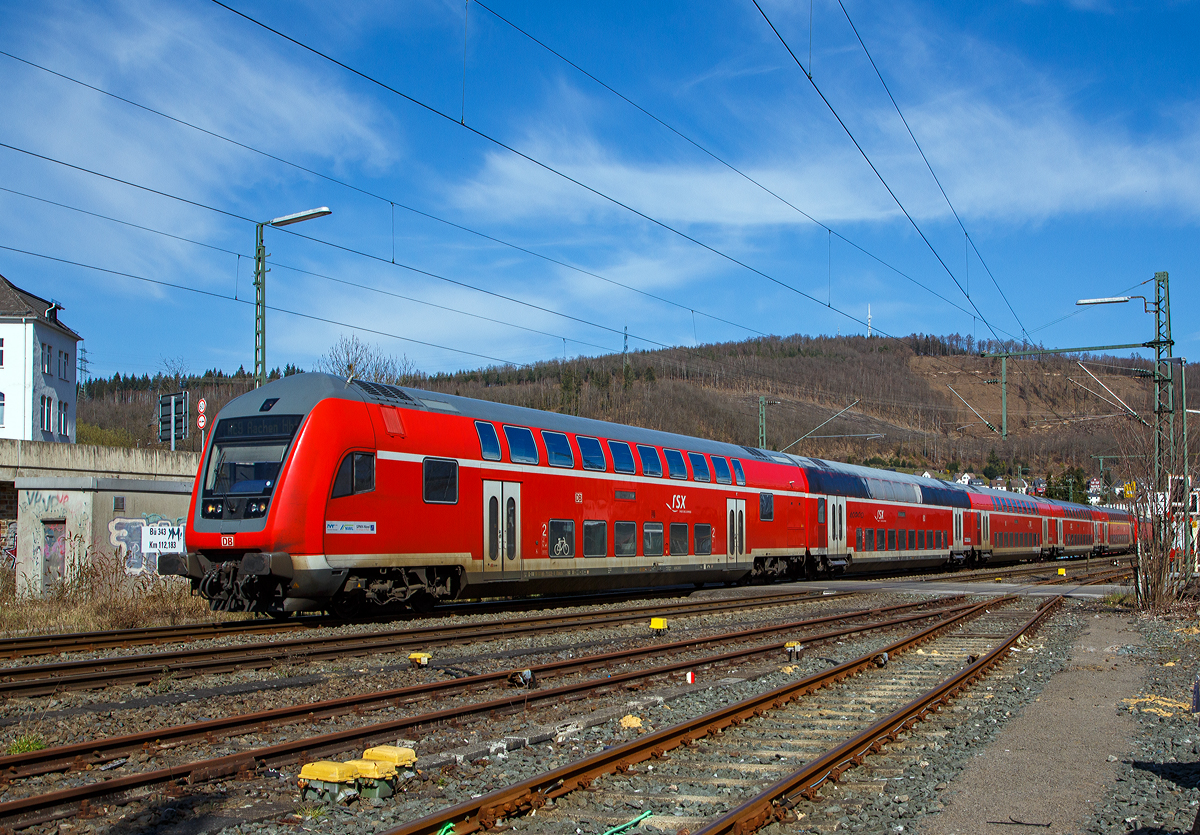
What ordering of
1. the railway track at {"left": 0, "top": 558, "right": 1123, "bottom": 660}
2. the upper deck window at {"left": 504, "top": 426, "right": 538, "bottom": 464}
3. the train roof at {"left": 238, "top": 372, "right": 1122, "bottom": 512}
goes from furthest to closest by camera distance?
the upper deck window at {"left": 504, "top": 426, "right": 538, "bottom": 464} < the train roof at {"left": 238, "top": 372, "right": 1122, "bottom": 512} < the railway track at {"left": 0, "top": 558, "right": 1123, "bottom": 660}

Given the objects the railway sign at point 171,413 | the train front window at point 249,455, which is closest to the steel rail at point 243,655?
the train front window at point 249,455

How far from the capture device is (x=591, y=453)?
1936 centimetres

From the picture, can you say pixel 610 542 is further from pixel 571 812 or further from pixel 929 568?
pixel 929 568

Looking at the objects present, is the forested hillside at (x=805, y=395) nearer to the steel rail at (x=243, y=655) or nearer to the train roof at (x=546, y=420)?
the train roof at (x=546, y=420)

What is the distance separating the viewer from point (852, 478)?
31.5 meters

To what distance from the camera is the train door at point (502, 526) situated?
16.5 meters

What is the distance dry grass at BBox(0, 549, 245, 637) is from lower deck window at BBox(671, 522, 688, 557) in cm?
949

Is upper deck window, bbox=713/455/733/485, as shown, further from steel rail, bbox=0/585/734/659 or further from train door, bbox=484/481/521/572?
train door, bbox=484/481/521/572

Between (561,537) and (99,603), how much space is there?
8013 millimetres

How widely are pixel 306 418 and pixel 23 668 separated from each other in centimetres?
483

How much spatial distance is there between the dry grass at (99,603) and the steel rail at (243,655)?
4390mm

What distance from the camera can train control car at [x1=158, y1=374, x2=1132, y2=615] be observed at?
44.2ft

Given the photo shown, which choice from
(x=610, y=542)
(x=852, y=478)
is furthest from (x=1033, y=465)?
(x=610, y=542)

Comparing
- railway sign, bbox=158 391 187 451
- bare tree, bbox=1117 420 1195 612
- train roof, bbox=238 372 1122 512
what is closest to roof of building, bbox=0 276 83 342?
railway sign, bbox=158 391 187 451
